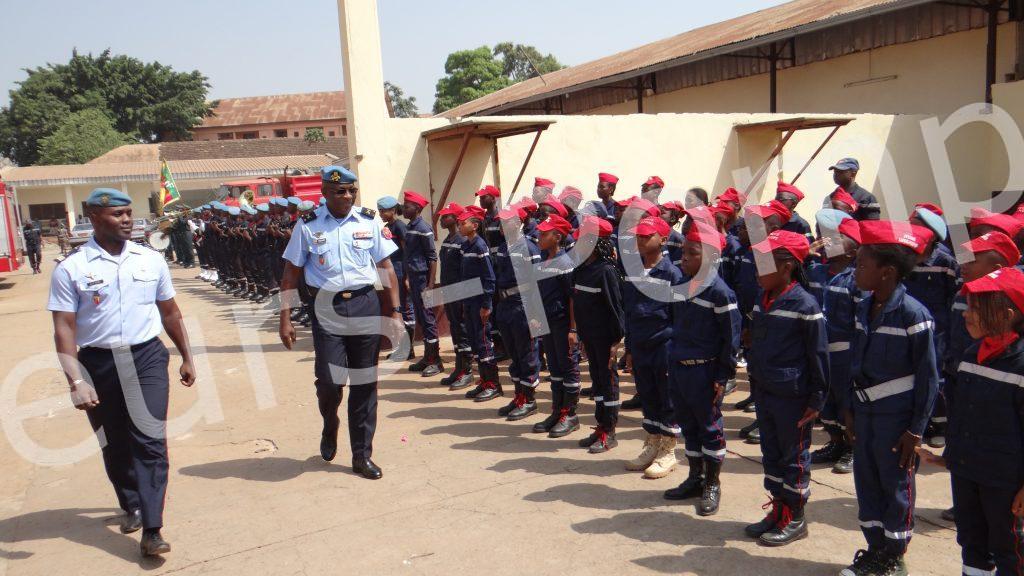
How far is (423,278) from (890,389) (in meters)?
5.95

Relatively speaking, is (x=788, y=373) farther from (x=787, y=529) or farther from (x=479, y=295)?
(x=479, y=295)

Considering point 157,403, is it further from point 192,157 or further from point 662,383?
point 192,157

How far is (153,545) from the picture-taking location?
4117mm

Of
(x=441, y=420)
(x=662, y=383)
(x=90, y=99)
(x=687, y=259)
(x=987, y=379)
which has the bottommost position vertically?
(x=441, y=420)

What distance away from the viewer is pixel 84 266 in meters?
4.17

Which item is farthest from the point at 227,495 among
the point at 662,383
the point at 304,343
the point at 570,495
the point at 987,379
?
the point at 304,343

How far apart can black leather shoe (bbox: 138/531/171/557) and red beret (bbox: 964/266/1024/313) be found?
429cm

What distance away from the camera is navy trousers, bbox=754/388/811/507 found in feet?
12.6

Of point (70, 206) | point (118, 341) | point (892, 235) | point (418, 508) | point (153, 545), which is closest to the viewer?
point (892, 235)

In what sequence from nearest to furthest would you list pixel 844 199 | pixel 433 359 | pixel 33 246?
1. pixel 844 199
2. pixel 433 359
3. pixel 33 246

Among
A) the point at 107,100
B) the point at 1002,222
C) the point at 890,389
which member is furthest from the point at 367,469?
the point at 107,100

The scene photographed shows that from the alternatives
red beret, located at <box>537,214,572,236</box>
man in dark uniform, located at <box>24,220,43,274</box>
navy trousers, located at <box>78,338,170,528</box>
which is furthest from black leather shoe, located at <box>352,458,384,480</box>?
man in dark uniform, located at <box>24,220,43,274</box>

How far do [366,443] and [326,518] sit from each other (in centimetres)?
79

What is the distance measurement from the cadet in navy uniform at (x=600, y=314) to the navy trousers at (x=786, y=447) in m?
1.56
